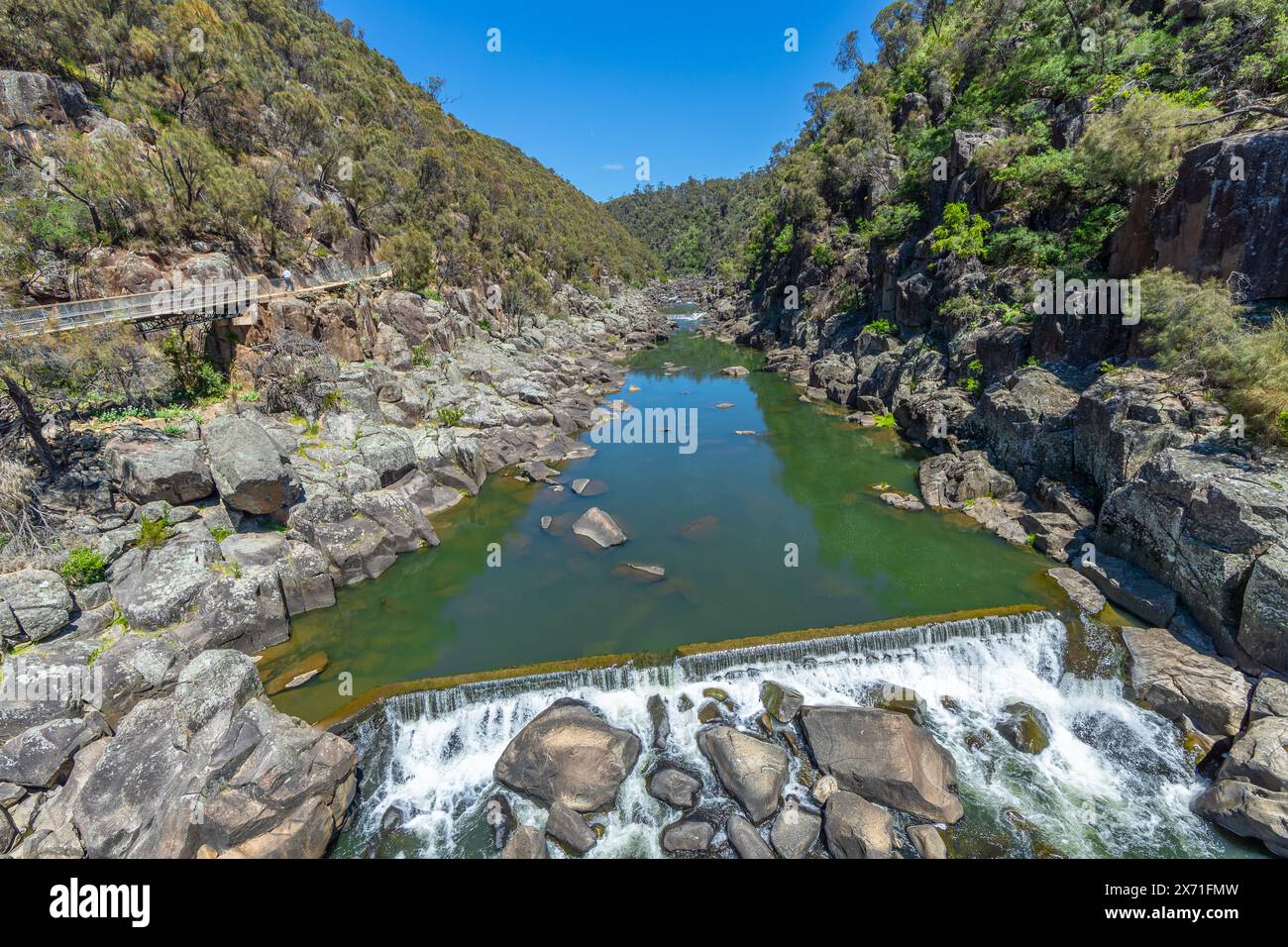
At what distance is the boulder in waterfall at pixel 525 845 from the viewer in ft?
31.2

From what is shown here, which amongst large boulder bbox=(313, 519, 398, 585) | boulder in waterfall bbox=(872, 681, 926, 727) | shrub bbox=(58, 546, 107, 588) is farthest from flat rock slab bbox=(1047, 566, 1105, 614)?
shrub bbox=(58, 546, 107, 588)

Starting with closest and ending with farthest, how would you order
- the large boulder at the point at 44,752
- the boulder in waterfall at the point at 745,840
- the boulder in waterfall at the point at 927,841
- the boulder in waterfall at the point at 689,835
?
the boulder in waterfall at the point at 927,841, the boulder in waterfall at the point at 745,840, the large boulder at the point at 44,752, the boulder in waterfall at the point at 689,835

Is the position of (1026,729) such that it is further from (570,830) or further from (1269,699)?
(570,830)

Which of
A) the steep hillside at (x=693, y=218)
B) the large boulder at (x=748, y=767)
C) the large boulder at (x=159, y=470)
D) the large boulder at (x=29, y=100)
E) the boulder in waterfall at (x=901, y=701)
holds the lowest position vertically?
the large boulder at (x=748, y=767)

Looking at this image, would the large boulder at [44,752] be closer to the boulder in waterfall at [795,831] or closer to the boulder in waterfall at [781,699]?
the boulder in waterfall at [795,831]

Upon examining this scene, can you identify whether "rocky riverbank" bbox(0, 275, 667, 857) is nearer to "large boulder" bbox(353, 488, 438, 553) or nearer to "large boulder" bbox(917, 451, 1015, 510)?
"large boulder" bbox(353, 488, 438, 553)

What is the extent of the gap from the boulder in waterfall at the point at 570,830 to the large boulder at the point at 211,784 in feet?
13.3

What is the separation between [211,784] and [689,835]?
28.5ft

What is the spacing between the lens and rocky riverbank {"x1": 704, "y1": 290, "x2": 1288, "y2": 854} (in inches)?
444

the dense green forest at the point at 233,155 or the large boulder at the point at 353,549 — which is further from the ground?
the dense green forest at the point at 233,155

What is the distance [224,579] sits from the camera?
14.3 meters

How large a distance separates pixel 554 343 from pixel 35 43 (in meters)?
33.1

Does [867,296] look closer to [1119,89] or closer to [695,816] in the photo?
[1119,89]

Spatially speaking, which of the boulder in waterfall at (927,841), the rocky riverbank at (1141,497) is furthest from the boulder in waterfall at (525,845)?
the rocky riverbank at (1141,497)
